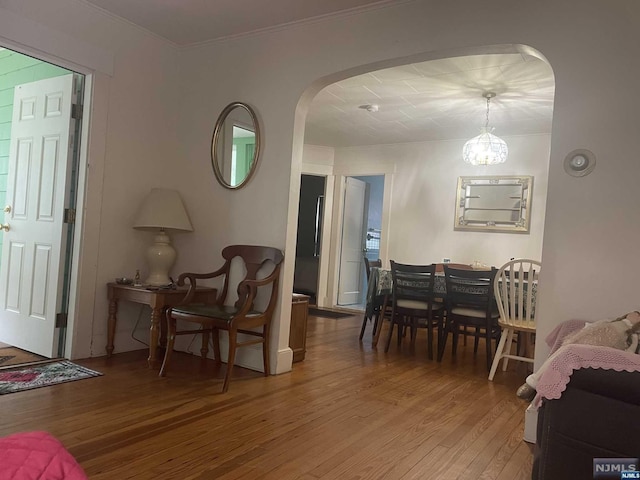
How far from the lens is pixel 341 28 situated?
11.0 feet

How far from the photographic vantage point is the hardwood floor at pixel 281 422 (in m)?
2.08

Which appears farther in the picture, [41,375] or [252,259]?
[252,259]

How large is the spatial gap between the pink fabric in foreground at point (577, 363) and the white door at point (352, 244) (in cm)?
563

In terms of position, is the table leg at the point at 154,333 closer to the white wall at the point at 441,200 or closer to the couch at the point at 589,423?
the couch at the point at 589,423

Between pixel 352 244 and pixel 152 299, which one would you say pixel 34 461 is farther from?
pixel 352 244

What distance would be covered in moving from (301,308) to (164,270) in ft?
3.65

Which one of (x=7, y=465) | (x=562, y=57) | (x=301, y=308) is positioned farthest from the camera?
(x=301, y=308)

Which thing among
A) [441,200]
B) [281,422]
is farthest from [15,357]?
[441,200]

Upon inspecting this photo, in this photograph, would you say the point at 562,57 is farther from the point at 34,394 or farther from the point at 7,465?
the point at 34,394

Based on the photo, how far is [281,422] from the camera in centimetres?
257

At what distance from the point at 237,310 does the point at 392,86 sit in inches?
101

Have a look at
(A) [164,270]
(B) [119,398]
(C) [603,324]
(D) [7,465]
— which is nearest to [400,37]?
(C) [603,324]

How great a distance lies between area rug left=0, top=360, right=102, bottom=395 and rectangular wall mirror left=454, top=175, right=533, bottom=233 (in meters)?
4.62

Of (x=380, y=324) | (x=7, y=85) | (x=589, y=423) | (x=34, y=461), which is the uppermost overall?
(x=7, y=85)
